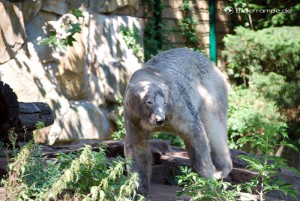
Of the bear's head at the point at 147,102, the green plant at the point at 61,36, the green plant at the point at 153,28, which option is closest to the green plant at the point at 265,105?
the green plant at the point at 153,28

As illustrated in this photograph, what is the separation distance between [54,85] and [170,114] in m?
4.98

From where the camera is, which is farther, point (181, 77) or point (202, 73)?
point (202, 73)

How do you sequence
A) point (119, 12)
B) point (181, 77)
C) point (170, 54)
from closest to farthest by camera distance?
point (181, 77)
point (170, 54)
point (119, 12)

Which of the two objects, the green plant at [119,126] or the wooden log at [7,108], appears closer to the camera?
the wooden log at [7,108]

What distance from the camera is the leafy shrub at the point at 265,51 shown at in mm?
11211

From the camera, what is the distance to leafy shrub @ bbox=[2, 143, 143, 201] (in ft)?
12.1

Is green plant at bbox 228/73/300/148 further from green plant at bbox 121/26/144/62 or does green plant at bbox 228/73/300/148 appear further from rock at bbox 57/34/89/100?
rock at bbox 57/34/89/100

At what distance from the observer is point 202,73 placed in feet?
20.5

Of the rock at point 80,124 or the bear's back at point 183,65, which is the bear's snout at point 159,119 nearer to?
the bear's back at point 183,65

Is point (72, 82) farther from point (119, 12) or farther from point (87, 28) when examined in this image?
point (119, 12)

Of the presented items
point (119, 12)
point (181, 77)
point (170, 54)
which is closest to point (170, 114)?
point (181, 77)

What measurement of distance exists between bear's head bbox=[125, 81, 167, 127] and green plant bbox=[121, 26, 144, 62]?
18.9 ft

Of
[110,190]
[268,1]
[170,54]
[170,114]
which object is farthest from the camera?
[268,1]

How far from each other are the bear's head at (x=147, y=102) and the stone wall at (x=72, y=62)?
445cm
